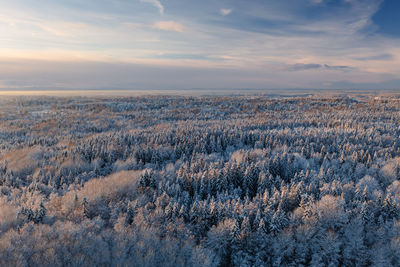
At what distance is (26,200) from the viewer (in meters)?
14.6

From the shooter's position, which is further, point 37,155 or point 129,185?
point 37,155

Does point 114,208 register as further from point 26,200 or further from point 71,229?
point 26,200

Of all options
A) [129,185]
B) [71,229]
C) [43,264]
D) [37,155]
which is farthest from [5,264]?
[37,155]

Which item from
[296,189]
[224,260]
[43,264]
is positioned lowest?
[224,260]

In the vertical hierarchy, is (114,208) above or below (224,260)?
above

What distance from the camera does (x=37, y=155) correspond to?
23.8 m

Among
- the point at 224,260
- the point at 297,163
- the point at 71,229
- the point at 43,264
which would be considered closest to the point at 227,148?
the point at 297,163

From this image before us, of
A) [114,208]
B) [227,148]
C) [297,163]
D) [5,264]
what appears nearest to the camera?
[5,264]

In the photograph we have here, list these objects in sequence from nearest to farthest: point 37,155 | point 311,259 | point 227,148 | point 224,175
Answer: point 311,259 < point 224,175 < point 37,155 < point 227,148

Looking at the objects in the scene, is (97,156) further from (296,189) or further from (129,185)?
(296,189)

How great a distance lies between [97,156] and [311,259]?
21.2m

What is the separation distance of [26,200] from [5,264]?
Result: 6632 mm

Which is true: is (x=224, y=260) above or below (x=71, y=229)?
below

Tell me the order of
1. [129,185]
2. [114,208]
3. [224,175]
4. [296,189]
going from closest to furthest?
[114,208] < [296,189] < [129,185] < [224,175]
